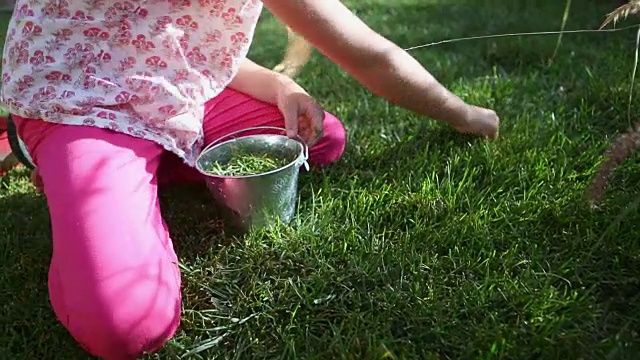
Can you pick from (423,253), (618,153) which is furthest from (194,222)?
(618,153)

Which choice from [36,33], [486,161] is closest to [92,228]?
[36,33]

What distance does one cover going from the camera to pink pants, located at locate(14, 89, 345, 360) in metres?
0.98

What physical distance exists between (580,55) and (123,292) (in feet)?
4.23

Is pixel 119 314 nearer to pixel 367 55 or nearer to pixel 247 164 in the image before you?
pixel 247 164

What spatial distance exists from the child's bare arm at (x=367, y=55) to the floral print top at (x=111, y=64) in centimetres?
20

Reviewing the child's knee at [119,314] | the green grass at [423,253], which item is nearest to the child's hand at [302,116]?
the green grass at [423,253]

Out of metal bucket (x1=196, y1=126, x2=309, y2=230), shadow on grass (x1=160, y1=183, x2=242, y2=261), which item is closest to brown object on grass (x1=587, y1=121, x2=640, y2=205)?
metal bucket (x1=196, y1=126, x2=309, y2=230)

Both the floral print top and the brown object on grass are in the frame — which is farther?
the floral print top

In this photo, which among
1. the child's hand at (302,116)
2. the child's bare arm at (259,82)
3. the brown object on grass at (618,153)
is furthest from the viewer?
the child's bare arm at (259,82)

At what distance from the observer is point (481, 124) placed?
1387 millimetres

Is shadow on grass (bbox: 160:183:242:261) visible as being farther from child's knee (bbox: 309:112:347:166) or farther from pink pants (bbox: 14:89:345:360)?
child's knee (bbox: 309:112:347:166)

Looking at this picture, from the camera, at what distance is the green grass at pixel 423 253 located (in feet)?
3.12

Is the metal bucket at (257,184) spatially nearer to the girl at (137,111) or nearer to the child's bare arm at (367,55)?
the girl at (137,111)

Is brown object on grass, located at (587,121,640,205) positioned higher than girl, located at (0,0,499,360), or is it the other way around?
brown object on grass, located at (587,121,640,205)
